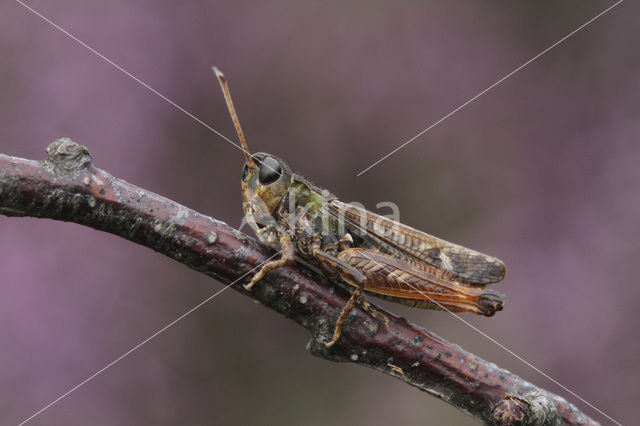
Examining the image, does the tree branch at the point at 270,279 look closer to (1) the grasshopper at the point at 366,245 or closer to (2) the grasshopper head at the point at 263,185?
(1) the grasshopper at the point at 366,245

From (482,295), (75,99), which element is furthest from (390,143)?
(75,99)

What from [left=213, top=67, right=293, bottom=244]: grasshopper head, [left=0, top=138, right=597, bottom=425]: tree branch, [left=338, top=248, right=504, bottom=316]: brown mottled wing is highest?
[left=213, top=67, right=293, bottom=244]: grasshopper head

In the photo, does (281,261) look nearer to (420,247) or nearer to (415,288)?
(415,288)

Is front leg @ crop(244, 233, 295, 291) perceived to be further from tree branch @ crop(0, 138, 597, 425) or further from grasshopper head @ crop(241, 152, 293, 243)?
grasshopper head @ crop(241, 152, 293, 243)

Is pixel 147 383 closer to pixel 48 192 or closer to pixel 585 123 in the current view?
pixel 48 192

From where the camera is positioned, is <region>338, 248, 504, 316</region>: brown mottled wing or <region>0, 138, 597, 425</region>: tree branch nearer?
<region>0, 138, 597, 425</region>: tree branch

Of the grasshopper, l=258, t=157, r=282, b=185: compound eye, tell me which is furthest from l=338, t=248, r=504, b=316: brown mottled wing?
l=258, t=157, r=282, b=185: compound eye

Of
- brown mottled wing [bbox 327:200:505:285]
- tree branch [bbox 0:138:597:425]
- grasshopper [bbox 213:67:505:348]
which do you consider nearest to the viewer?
tree branch [bbox 0:138:597:425]
